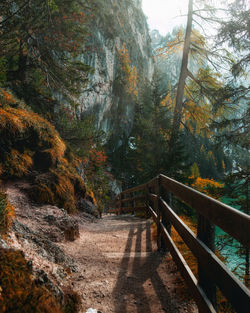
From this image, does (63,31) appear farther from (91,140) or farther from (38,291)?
(38,291)

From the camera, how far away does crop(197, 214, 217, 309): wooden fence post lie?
1.73 meters

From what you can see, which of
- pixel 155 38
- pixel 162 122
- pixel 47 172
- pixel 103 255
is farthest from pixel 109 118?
pixel 155 38

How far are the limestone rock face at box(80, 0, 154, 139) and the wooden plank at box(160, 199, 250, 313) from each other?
1320 cm

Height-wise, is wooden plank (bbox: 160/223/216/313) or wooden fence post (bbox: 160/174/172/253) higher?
wooden fence post (bbox: 160/174/172/253)

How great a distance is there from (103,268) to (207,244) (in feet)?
6.57

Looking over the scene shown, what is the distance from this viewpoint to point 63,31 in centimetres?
733

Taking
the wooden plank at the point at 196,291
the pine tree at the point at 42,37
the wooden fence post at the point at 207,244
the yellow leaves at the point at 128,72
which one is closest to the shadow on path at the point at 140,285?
the wooden plank at the point at 196,291

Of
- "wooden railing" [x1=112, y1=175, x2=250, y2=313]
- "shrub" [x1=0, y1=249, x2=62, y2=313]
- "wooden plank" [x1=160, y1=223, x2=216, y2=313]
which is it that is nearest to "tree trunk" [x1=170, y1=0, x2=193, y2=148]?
"wooden railing" [x1=112, y1=175, x2=250, y2=313]

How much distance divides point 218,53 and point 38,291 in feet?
49.1

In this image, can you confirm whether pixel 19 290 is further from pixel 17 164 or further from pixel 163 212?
pixel 17 164

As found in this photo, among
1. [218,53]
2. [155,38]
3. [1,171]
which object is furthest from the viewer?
[155,38]

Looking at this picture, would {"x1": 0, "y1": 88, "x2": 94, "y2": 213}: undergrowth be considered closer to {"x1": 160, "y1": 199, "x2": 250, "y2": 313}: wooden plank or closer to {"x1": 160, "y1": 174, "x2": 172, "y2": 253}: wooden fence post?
{"x1": 160, "y1": 174, "x2": 172, "y2": 253}: wooden fence post

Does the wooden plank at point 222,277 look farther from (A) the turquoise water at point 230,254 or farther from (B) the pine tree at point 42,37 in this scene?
(B) the pine tree at point 42,37

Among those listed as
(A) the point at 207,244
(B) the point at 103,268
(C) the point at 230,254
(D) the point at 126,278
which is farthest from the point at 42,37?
(C) the point at 230,254
